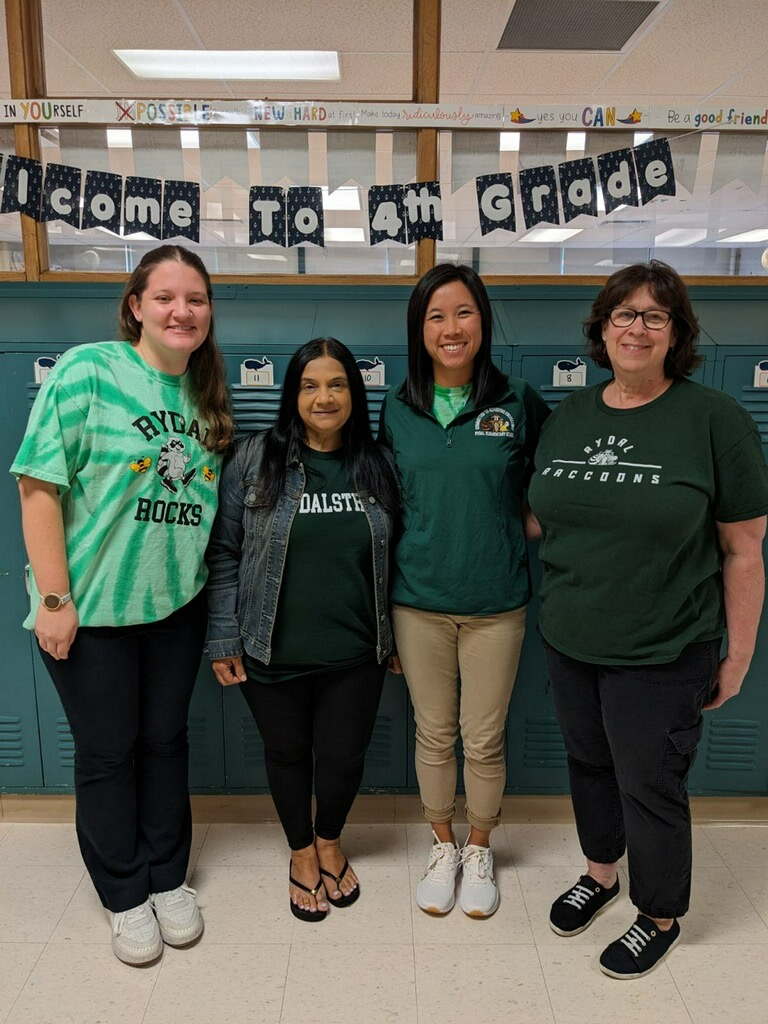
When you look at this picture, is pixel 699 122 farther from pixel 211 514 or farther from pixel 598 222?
pixel 211 514

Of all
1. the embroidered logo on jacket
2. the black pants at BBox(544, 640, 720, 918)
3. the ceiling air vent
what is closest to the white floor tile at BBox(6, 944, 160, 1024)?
the black pants at BBox(544, 640, 720, 918)

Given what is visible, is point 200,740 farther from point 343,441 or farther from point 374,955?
point 343,441

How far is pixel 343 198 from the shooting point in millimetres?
2346

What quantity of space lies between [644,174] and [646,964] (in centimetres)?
226

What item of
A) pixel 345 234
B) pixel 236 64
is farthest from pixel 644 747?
pixel 236 64

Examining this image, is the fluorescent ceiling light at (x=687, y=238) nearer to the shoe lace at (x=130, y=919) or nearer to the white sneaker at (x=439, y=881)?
the white sneaker at (x=439, y=881)

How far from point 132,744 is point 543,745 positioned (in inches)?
50.1

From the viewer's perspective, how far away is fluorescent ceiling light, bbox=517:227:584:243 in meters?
2.39

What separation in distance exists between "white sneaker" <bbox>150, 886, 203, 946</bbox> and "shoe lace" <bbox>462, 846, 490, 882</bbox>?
0.75m

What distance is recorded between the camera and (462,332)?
1710 mm

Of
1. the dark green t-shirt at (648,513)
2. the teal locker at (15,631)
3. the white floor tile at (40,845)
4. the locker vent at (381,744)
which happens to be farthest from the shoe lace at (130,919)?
the dark green t-shirt at (648,513)

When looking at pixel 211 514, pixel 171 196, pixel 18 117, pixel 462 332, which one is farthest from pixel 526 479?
pixel 18 117

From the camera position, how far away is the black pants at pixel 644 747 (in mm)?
1583

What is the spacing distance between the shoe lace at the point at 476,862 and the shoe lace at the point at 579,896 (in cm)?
23
